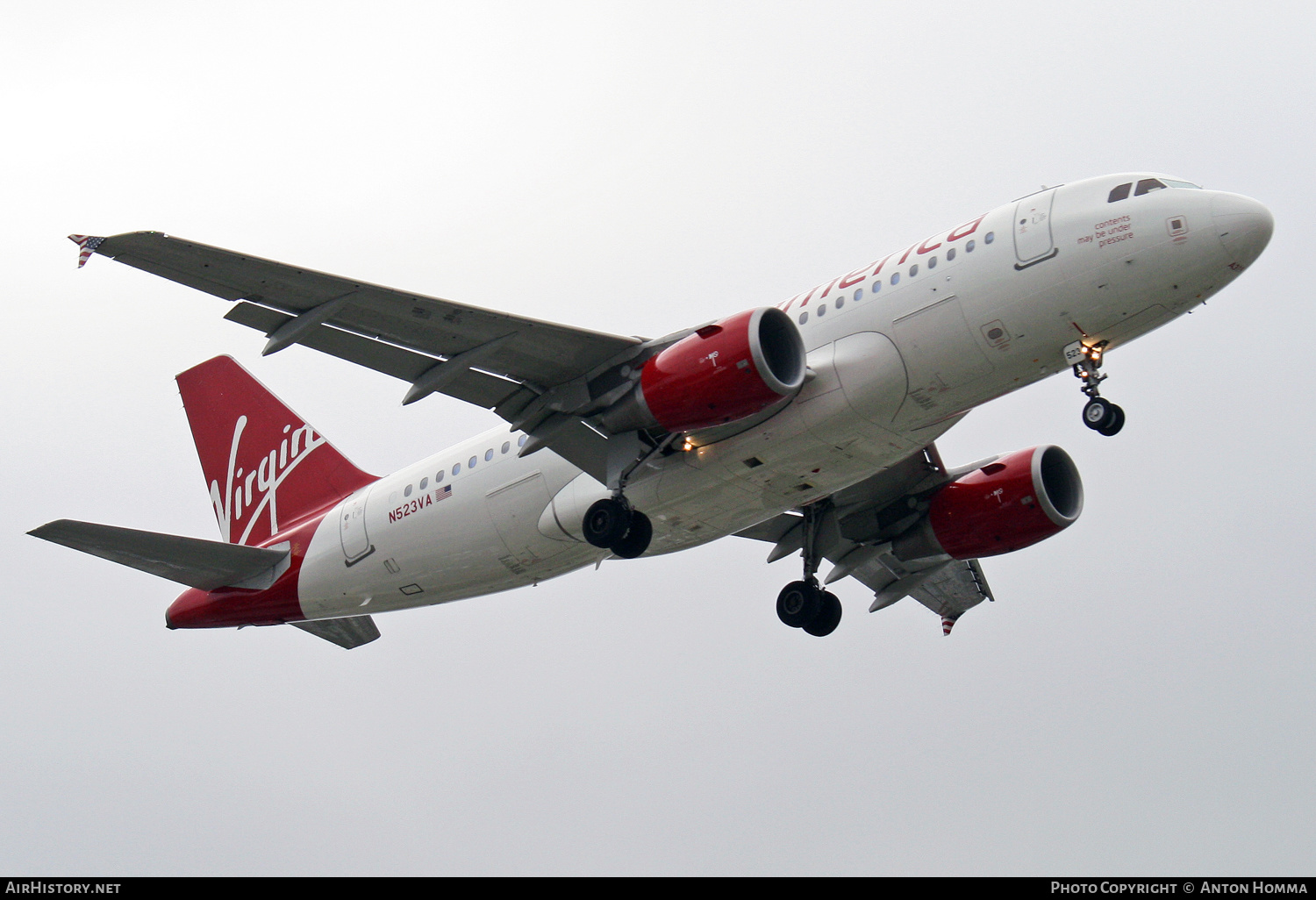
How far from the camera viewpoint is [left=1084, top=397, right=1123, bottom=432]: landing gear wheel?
21203 mm

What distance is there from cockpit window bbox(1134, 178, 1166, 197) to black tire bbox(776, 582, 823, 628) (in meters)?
10.7

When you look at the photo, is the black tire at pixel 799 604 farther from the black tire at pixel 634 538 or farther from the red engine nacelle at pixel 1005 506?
the black tire at pixel 634 538

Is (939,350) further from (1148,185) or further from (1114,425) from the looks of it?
(1148,185)

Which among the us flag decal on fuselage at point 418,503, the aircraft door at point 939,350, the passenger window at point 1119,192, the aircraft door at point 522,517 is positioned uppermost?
the passenger window at point 1119,192

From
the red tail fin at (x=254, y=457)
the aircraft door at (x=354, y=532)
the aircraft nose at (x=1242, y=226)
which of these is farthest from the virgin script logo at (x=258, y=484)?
the aircraft nose at (x=1242, y=226)

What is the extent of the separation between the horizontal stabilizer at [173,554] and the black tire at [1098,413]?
610 inches

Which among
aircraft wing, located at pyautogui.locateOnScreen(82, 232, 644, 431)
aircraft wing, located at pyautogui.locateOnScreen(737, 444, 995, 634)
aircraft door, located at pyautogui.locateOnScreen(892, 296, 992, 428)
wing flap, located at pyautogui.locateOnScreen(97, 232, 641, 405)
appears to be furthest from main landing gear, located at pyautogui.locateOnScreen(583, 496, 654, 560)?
aircraft door, located at pyautogui.locateOnScreen(892, 296, 992, 428)

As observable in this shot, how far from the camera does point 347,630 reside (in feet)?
96.1

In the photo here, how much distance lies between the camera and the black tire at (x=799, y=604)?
92.2 ft

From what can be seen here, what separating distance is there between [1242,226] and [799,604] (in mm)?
11657

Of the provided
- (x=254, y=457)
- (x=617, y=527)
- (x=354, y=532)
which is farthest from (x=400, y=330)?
(x=254, y=457)

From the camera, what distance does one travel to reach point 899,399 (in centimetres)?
2164
